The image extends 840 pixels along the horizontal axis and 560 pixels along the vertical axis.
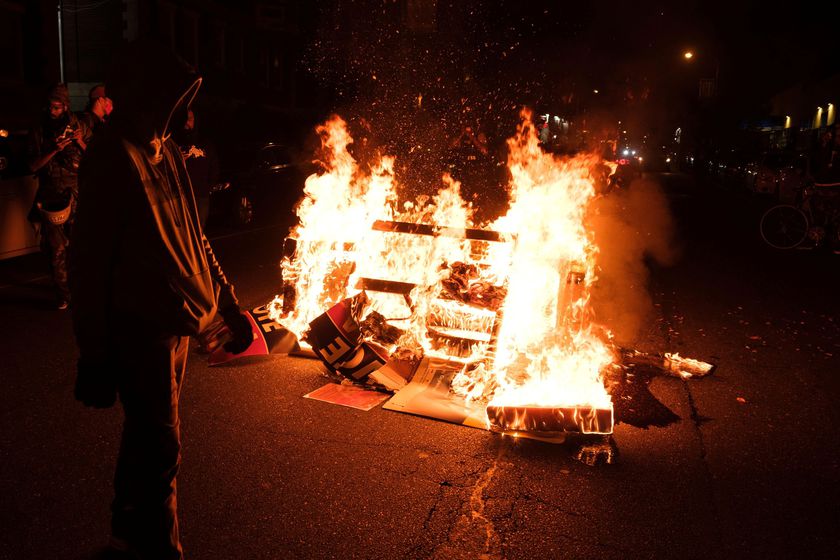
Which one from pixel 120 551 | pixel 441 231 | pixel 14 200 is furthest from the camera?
pixel 14 200

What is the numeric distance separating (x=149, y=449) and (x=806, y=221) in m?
13.8

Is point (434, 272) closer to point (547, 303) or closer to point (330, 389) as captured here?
point (547, 303)

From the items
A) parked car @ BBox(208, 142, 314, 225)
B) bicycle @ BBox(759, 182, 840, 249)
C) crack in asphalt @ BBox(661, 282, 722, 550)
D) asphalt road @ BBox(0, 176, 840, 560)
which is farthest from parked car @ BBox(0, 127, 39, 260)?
bicycle @ BBox(759, 182, 840, 249)

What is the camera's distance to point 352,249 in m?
6.71

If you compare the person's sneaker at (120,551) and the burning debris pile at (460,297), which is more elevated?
the burning debris pile at (460,297)

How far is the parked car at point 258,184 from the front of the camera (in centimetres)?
1457

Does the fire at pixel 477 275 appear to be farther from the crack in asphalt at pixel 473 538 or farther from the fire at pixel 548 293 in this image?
the crack in asphalt at pixel 473 538

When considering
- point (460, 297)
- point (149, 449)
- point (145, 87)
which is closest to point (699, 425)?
point (460, 297)

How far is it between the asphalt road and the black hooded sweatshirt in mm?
1208

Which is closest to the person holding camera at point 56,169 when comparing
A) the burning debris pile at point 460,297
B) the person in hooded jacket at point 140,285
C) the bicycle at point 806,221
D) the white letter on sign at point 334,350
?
the burning debris pile at point 460,297

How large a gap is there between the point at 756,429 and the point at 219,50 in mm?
28776

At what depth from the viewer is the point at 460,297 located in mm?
5980

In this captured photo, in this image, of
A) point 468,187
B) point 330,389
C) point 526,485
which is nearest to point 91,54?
point 468,187

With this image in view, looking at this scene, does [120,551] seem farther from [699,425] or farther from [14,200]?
[14,200]
